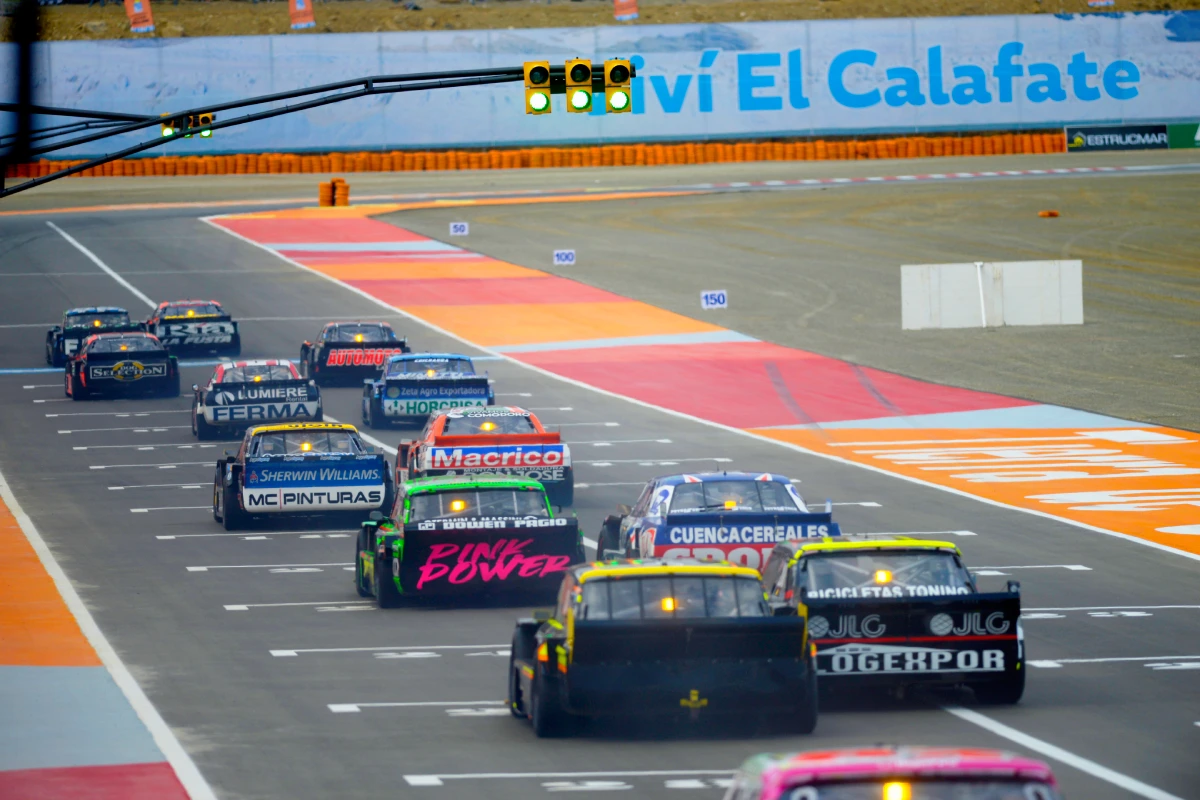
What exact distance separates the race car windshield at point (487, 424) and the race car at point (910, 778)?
2145 centimetres

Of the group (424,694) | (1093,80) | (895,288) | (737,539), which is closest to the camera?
(424,694)

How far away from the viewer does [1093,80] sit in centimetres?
9781

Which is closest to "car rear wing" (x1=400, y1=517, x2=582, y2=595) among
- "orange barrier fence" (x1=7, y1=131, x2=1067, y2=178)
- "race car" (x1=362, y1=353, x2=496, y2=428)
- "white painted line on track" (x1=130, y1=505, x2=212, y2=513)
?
"white painted line on track" (x1=130, y1=505, x2=212, y2=513)

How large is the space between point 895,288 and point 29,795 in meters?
48.6

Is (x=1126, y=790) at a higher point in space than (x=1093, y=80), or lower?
lower

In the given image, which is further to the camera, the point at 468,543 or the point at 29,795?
the point at 468,543

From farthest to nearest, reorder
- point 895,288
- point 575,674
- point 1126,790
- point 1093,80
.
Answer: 1. point 1093,80
2. point 895,288
3. point 575,674
4. point 1126,790

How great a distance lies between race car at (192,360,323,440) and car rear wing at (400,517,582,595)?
51.0ft

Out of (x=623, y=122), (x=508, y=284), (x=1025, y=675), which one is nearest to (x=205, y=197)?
(x=623, y=122)

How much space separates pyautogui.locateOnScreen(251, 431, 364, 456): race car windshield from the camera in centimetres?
2744

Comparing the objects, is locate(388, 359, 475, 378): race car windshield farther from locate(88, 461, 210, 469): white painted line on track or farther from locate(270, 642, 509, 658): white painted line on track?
locate(270, 642, 509, 658): white painted line on track

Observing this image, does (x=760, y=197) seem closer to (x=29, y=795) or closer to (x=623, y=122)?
(x=623, y=122)

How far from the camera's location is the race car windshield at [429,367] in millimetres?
37875

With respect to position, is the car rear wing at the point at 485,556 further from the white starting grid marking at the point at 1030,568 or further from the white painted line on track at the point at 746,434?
the white painted line on track at the point at 746,434
